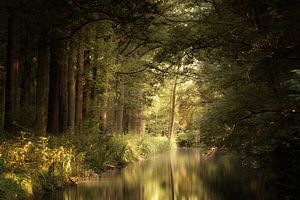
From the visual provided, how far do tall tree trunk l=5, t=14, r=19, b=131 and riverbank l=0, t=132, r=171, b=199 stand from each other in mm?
1321

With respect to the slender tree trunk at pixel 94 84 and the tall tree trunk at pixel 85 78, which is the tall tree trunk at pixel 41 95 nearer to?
the tall tree trunk at pixel 85 78

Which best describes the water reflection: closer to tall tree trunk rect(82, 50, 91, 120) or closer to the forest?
the forest

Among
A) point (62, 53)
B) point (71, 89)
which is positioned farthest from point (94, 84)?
point (62, 53)

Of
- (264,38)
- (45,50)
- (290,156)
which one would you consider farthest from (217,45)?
(45,50)

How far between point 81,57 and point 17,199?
A: 1148cm

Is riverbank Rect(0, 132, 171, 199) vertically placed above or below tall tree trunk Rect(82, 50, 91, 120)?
below

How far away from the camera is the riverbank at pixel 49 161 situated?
10.6 meters

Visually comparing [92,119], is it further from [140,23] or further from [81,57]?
[140,23]

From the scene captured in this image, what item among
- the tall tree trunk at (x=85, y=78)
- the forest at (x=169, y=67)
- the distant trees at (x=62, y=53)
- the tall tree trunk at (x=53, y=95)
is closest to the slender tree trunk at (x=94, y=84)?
the distant trees at (x=62, y=53)

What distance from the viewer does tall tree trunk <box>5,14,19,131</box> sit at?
593 inches

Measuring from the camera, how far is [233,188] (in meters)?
14.5

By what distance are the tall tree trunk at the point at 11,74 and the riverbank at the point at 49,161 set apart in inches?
52.0

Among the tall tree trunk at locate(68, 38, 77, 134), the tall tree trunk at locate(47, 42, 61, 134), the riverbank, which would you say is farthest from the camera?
the tall tree trunk at locate(68, 38, 77, 134)

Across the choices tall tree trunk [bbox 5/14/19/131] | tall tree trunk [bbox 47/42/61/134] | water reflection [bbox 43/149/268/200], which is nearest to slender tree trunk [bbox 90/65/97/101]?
tall tree trunk [bbox 47/42/61/134]
